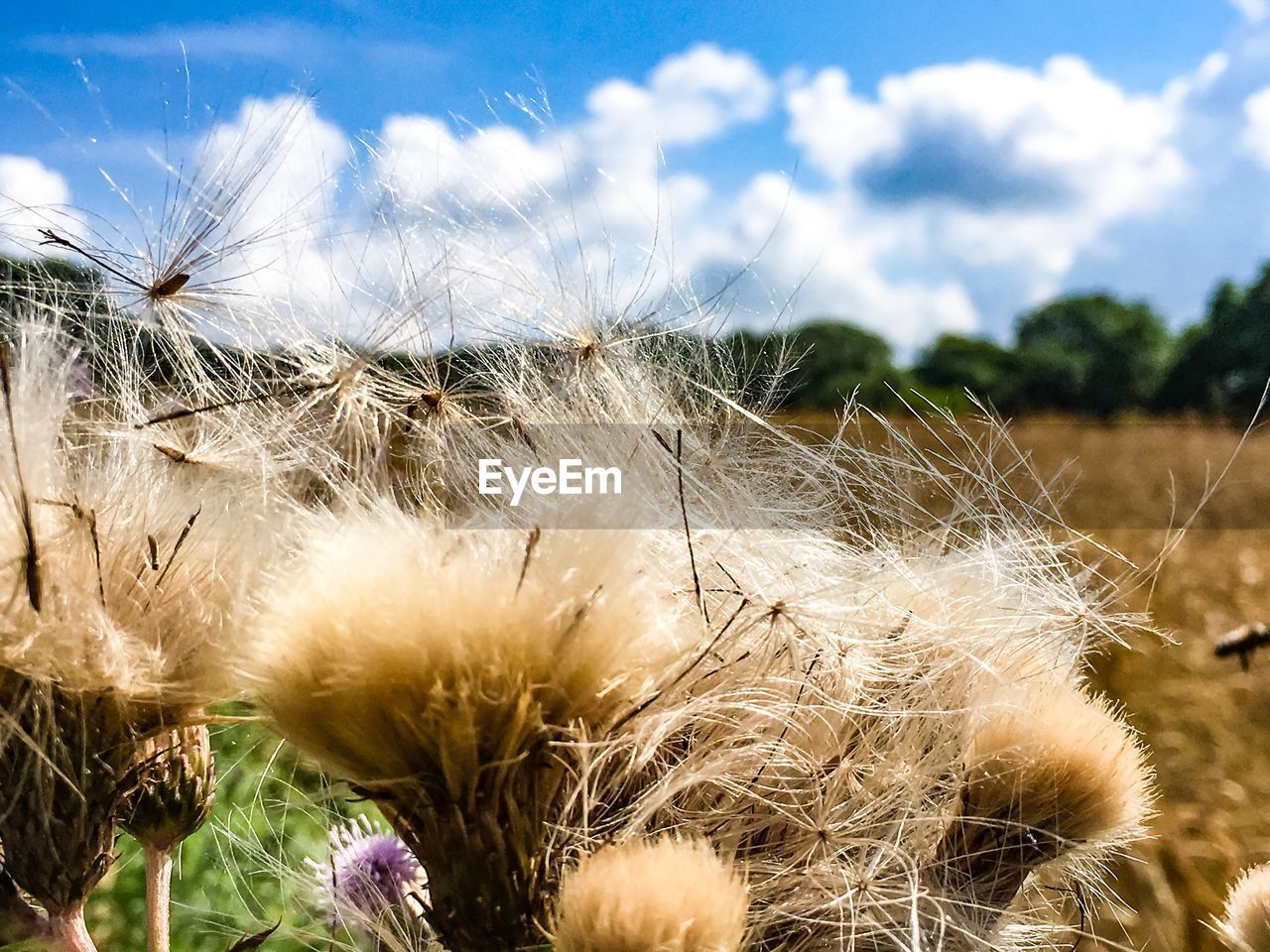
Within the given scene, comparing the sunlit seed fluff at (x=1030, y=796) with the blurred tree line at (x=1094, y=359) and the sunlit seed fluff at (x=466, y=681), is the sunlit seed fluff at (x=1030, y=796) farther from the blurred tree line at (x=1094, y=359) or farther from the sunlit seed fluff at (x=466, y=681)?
the blurred tree line at (x=1094, y=359)

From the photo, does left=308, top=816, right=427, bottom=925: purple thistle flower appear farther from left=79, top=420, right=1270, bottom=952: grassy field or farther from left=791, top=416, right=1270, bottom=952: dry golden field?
left=791, top=416, right=1270, bottom=952: dry golden field

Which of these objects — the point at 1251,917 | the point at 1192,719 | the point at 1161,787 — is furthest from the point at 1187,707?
the point at 1251,917

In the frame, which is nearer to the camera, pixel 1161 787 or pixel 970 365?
pixel 1161 787

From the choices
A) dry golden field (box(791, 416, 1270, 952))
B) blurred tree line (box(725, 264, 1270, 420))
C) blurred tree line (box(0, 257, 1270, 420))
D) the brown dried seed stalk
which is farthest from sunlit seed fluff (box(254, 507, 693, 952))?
blurred tree line (box(725, 264, 1270, 420))

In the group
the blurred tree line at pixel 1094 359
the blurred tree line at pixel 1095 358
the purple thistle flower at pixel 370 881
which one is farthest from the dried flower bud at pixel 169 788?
the blurred tree line at pixel 1095 358

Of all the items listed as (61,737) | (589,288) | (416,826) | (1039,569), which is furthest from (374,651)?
(1039,569)

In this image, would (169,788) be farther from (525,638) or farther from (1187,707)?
(1187,707)
